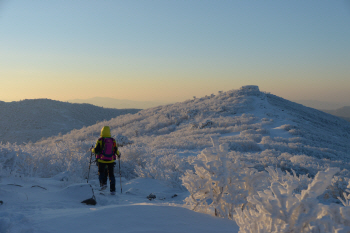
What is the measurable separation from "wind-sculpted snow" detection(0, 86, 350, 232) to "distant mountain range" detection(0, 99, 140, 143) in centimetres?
1211

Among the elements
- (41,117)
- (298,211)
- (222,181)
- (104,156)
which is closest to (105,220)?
(222,181)

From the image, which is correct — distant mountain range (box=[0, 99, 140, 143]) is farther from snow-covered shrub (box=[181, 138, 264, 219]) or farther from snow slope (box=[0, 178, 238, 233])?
snow-covered shrub (box=[181, 138, 264, 219])

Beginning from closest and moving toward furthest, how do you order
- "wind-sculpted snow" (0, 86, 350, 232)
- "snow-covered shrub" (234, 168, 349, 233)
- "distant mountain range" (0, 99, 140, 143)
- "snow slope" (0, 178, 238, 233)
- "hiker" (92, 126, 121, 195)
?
"snow-covered shrub" (234, 168, 349, 233)
"snow slope" (0, 178, 238, 233)
"wind-sculpted snow" (0, 86, 350, 232)
"hiker" (92, 126, 121, 195)
"distant mountain range" (0, 99, 140, 143)

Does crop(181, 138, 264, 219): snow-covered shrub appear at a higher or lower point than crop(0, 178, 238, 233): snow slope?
higher

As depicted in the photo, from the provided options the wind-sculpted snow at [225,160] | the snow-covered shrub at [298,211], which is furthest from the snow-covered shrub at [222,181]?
the snow-covered shrub at [298,211]

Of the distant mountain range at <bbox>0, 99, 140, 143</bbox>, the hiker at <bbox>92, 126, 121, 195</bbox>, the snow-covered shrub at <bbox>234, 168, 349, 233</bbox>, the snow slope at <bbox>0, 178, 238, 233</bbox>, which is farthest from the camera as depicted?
the distant mountain range at <bbox>0, 99, 140, 143</bbox>

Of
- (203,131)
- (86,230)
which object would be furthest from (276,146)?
(86,230)

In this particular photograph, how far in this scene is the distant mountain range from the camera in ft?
95.0

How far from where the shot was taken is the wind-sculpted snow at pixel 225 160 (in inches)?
126

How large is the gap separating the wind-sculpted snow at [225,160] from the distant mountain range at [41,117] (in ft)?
39.7

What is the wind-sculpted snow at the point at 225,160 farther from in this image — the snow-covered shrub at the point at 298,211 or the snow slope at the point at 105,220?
the snow slope at the point at 105,220

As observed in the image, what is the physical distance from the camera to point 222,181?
321 cm

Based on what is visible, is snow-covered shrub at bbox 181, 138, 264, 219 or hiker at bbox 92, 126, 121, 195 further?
hiker at bbox 92, 126, 121, 195

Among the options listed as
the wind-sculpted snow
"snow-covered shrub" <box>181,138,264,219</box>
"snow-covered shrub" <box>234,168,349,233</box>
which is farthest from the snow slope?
"snow-covered shrub" <box>234,168,349,233</box>
